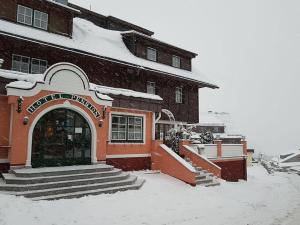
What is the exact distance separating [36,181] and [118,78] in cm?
1097

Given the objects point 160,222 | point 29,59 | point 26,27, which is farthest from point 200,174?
point 26,27

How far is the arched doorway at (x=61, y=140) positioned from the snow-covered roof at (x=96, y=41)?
5.10 meters

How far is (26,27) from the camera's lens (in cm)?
1611

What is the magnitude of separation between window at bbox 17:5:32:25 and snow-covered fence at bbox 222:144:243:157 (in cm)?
1436

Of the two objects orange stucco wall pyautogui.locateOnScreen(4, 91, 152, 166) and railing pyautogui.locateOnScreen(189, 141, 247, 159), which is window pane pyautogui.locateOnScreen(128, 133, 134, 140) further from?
railing pyautogui.locateOnScreen(189, 141, 247, 159)

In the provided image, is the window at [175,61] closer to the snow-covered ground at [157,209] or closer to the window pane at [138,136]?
the window pane at [138,136]

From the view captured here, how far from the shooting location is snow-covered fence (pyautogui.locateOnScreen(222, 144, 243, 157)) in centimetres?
2041

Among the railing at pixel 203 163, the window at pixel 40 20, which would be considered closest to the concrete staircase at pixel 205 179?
the railing at pixel 203 163

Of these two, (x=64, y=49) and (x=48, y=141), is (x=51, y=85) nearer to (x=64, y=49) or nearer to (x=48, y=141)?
(x=48, y=141)

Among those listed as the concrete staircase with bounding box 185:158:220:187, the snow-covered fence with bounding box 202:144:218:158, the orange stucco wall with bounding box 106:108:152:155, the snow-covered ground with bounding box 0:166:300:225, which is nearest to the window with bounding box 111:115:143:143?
the orange stucco wall with bounding box 106:108:152:155

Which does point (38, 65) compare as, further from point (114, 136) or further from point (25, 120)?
point (25, 120)

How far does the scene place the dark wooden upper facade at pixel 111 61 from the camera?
50.6 ft

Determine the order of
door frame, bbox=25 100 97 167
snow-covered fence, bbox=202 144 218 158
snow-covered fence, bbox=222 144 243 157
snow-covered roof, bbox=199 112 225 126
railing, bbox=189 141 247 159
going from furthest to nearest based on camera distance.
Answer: snow-covered roof, bbox=199 112 225 126, snow-covered fence, bbox=222 144 243 157, snow-covered fence, bbox=202 144 218 158, railing, bbox=189 141 247 159, door frame, bbox=25 100 97 167

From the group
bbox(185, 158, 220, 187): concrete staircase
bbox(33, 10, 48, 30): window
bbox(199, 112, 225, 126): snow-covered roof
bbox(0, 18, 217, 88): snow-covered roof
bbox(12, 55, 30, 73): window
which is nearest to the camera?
bbox(185, 158, 220, 187): concrete staircase
